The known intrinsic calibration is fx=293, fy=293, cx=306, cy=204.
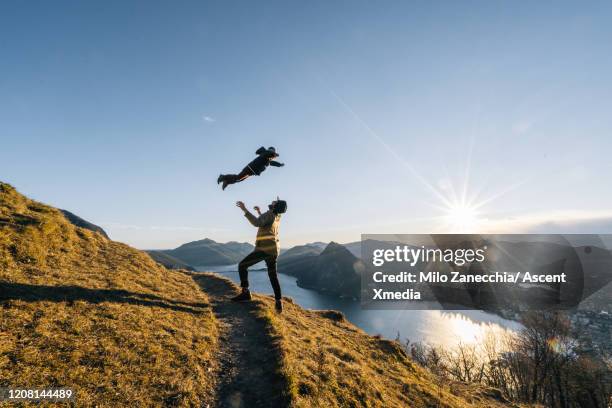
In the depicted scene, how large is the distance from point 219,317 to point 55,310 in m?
5.60

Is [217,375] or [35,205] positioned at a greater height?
[35,205]

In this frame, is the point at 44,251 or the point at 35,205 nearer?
the point at 44,251

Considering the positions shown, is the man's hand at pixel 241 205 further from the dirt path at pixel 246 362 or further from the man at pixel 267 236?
the dirt path at pixel 246 362

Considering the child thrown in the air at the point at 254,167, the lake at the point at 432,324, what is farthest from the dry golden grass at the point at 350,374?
the lake at the point at 432,324

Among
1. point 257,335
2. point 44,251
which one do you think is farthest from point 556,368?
point 44,251

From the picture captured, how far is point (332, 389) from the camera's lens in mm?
8273

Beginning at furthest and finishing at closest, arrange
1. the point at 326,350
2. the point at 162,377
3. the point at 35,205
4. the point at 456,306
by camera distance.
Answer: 1. the point at 456,306
2. the point at 35,205
3. the point at 326,350
4. the point at 162,377

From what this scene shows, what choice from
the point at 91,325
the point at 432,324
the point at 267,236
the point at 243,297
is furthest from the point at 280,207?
the point at 432,324

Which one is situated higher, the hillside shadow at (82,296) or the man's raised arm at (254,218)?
the man's raised arm at (254,218)

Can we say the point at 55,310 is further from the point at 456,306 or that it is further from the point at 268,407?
the point at 456,306

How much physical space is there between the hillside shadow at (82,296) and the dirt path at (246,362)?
1.66m

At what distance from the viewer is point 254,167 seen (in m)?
12.4

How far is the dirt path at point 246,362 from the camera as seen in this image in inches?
275

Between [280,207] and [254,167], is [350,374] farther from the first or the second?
[254,167]
